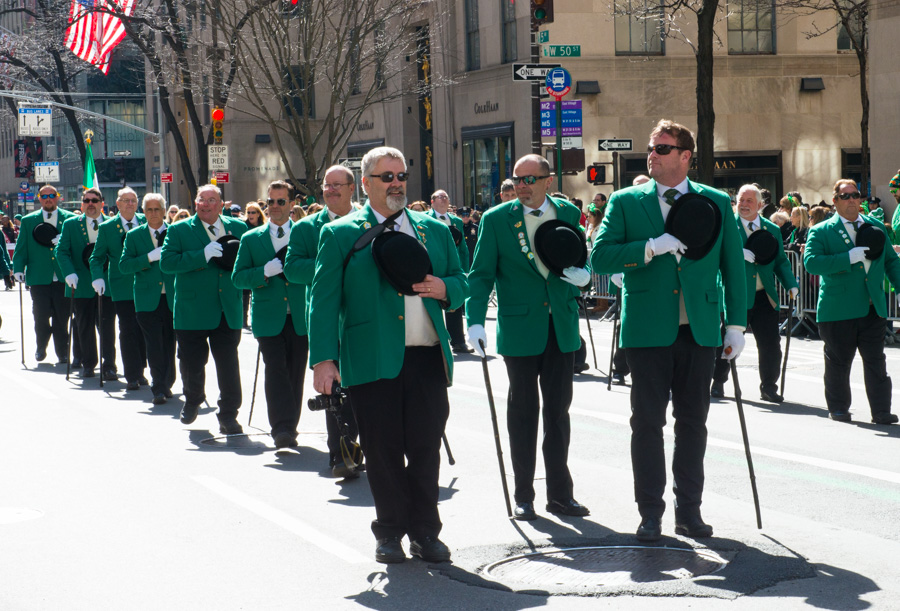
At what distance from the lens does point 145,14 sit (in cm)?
3891

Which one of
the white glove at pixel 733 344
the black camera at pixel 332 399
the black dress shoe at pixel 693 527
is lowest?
the black dress shoe at pixel 693 527

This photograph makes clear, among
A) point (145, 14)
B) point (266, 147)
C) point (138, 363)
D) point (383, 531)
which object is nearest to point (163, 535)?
A: point (383, 531)

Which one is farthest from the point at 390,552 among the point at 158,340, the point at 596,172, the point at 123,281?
the point at 596,172

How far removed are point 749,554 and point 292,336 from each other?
4.53 m

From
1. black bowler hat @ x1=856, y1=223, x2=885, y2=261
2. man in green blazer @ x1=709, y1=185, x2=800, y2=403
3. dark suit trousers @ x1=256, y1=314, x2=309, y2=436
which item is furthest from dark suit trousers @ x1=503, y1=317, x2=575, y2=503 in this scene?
man in green blazer @ x1=709, y1=185, x2=800, y2=403

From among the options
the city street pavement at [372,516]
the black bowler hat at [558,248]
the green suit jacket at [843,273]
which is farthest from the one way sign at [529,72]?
the black bowler hat at [558,248]

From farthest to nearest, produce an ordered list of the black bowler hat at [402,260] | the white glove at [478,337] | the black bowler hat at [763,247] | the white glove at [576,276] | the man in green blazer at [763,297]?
the man in green blazer at [763,297]
the black bowler hat at [763,247]
the white glove at [576,276]
the white glove at [478,337]
the black bowler hat at [402,260]

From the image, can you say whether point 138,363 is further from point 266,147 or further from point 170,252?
point 266,147

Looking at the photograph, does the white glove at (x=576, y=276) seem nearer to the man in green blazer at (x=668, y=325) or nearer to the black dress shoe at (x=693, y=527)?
the man in green blazer at (x=668, y=325)

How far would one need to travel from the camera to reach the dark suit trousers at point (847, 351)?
1066 cm

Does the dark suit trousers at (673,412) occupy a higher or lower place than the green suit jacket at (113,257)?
lower

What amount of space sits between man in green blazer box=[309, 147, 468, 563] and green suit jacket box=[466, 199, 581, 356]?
0.94 meters

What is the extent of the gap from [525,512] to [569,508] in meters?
0.26

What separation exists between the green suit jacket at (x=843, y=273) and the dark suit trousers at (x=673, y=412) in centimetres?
446
